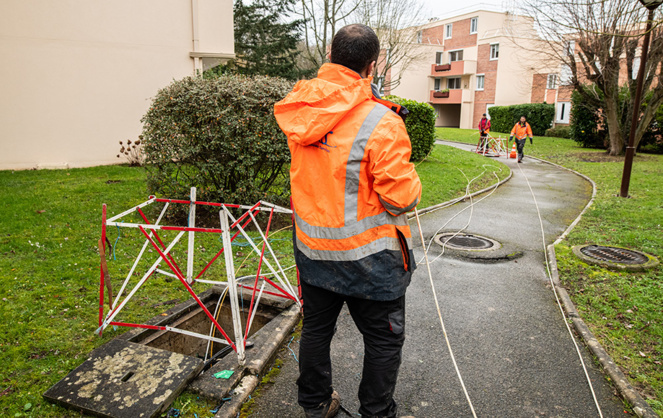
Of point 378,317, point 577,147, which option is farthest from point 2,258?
point 577,147

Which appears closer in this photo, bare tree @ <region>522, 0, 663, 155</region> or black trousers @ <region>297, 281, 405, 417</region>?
black trousers @ <region>297, 281, 405, 417</region>

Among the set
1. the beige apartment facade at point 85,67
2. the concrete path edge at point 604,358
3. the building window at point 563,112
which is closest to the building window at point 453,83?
the building window at point 563,112

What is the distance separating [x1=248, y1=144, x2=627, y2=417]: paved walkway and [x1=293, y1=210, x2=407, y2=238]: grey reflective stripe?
135 cm

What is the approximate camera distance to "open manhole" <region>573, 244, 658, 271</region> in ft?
17.5

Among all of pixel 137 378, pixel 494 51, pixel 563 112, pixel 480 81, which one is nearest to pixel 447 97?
pixel 480 81

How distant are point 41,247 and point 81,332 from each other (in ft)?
8.24

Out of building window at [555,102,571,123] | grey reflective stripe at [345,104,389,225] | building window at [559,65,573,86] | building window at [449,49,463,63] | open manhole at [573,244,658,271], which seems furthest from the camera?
building window at [449,49,463,63]

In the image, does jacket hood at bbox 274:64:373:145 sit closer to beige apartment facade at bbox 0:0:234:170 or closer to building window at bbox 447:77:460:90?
beige apartment facade at bbox 0:0:234:170

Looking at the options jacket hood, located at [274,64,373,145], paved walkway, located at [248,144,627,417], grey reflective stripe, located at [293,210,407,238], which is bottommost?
paved walkway, located at [248,144,627,417]

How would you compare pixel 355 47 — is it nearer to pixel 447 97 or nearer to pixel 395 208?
pixel 395 208

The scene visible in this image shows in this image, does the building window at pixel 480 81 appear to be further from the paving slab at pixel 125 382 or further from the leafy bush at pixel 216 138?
the paving slab at pixel 125 382

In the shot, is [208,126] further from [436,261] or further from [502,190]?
[502,190]

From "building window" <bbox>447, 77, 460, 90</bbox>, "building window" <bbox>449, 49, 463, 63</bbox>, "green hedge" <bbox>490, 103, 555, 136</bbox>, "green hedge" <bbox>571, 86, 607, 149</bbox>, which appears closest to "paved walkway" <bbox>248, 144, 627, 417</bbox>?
"green hedge" <bbox>571, 86, 607, 149</bbox>

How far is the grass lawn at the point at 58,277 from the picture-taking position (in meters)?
3.01
